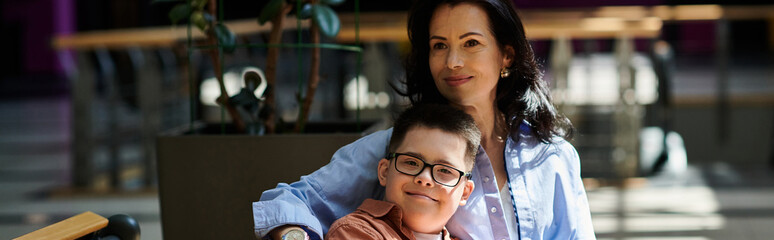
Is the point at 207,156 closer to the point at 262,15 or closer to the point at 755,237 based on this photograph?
the point at 262,15

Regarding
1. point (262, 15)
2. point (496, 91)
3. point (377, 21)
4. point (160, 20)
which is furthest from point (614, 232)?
point (160, 20)

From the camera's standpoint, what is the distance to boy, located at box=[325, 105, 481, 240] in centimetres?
125

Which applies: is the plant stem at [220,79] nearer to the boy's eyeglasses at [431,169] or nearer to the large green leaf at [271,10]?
the large green leaf at [271,10]

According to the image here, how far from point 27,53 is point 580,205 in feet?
41.7

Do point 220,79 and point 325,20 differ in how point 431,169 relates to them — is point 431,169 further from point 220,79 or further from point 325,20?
point 220,79

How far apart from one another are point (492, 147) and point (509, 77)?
150mm

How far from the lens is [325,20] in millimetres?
1689

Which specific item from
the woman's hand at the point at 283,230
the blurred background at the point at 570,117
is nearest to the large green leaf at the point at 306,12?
the blurred background at the point at 570,117

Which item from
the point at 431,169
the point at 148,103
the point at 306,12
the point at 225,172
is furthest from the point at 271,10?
the point at 148,103

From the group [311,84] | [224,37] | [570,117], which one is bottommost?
[570,117]

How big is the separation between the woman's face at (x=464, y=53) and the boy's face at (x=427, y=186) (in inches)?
6.5

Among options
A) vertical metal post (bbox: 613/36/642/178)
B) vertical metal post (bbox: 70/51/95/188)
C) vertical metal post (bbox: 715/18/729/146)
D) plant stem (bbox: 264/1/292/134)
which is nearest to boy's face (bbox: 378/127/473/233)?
plant stem (bbox: 264/1/292/134)

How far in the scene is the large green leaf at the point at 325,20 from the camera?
5.50 feet

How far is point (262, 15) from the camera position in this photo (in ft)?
5.69
